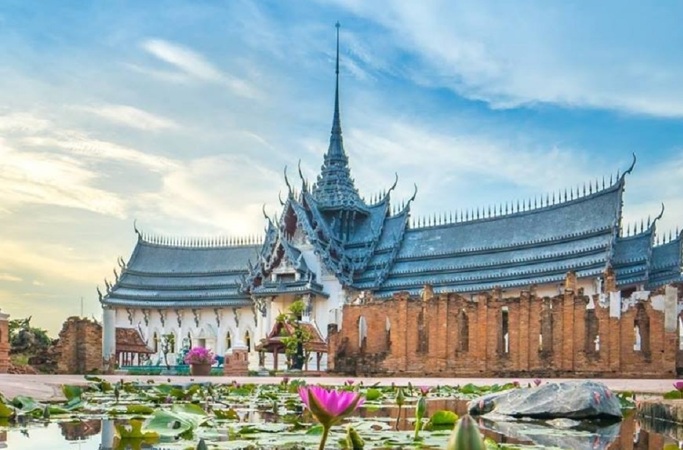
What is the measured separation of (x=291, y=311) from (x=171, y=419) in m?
28.3

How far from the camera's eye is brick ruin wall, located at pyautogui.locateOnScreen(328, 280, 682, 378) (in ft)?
55.5

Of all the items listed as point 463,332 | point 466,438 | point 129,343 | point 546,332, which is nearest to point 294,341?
point 463,332

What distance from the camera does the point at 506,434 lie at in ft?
11.7

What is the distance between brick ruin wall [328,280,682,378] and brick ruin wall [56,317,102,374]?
6.02m

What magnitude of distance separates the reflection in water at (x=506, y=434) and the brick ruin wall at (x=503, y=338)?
13231 mm

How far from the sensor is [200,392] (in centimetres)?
715

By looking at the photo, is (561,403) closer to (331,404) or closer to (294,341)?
(331,404)

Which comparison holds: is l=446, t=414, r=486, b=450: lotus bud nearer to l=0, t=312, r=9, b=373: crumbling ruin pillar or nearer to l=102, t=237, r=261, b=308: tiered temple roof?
l=0, t=312, r=9, b=373: crumbling ruin pillar

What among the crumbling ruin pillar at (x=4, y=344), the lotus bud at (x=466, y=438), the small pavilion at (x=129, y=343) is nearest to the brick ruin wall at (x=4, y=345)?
the crumbling ruin pillar at (x=4, y=344)

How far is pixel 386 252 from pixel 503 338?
16.1 meters

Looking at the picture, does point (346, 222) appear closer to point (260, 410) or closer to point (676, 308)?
point (676, 308)

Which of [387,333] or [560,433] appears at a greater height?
[560,433]

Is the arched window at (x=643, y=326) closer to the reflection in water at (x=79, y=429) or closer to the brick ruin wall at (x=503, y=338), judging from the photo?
the brick ruin wall at (x=503, y=338)

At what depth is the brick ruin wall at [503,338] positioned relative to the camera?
1691 cm
